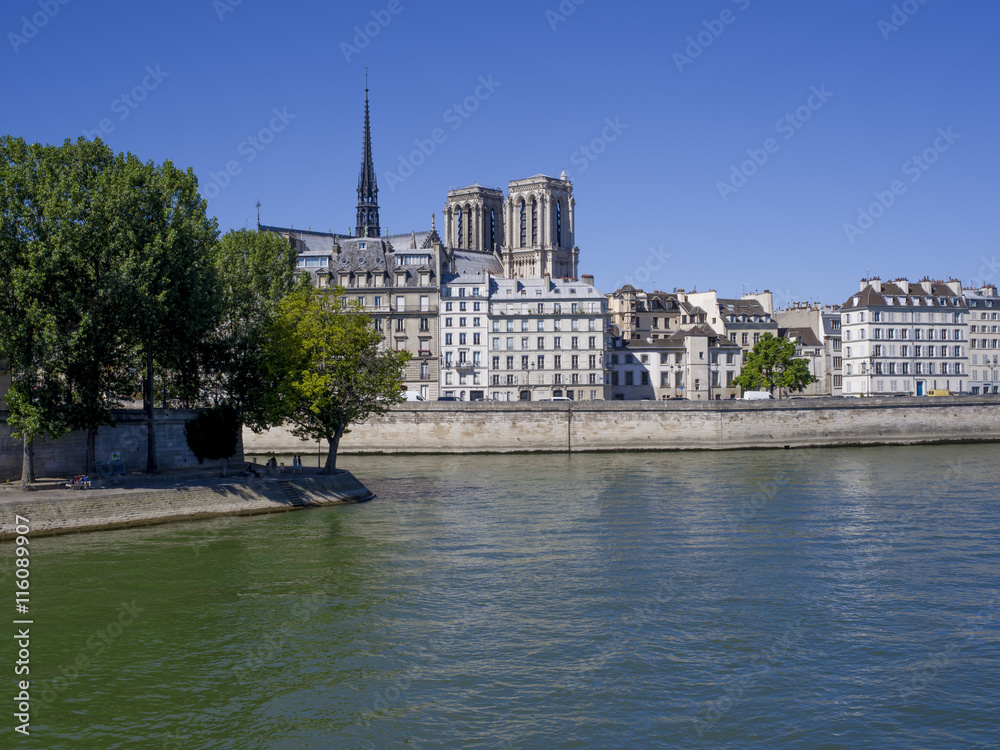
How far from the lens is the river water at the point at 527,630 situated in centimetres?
1603

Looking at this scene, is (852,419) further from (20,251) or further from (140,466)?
(20,251)

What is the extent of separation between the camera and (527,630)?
68.6ft

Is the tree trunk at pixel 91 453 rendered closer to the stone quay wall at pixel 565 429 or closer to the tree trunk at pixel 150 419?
the tree trunk at pixel 150 419

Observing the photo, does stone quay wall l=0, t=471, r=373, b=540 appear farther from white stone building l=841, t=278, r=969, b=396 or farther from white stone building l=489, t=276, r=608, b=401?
white stone building l=841, t=278, r=969, b=396

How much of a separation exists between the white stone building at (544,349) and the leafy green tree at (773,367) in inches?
576

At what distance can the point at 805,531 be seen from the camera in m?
32.5

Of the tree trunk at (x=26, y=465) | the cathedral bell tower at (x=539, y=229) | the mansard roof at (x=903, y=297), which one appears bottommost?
the tree trunk at (x=26, y=465)

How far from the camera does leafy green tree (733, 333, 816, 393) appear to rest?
8681 centimetres

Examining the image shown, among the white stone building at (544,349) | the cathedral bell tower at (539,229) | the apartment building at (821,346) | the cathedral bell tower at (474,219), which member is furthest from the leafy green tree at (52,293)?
the cathedral bell tower at (474,219)

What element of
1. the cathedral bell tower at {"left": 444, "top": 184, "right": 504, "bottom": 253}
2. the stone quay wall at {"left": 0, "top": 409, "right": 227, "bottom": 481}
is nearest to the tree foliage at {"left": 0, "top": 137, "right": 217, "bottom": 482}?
the stone quay wall at {"left": 0, "top": 409, "right": 227, "bottom": 481}

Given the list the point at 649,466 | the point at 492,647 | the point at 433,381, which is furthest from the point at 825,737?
the point at 433,381

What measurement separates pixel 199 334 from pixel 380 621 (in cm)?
2174

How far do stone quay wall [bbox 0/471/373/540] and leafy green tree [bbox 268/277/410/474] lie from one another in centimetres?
237

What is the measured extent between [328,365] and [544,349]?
45.0 m
